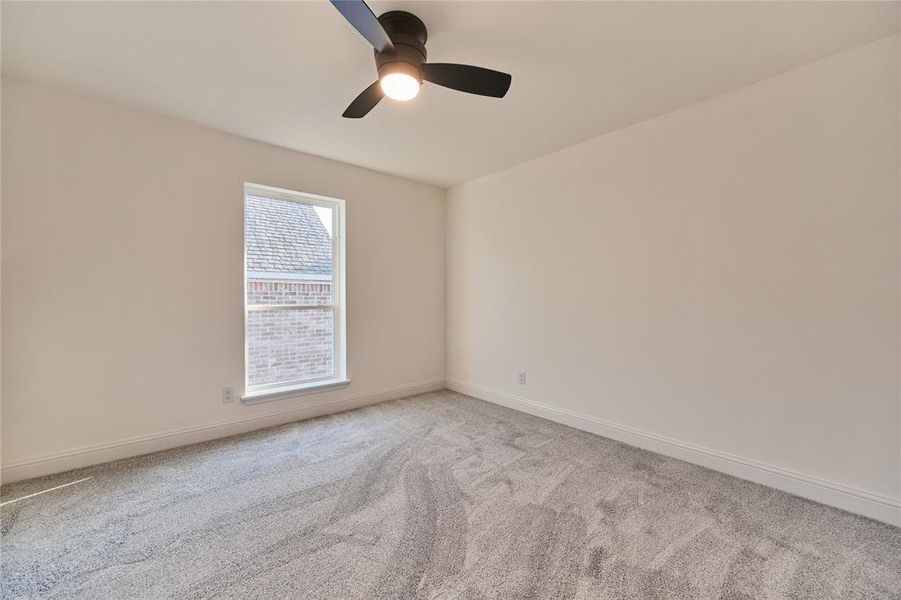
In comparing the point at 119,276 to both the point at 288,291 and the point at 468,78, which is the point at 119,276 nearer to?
the point at 288,291

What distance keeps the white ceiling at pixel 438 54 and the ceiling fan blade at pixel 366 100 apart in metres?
0.24

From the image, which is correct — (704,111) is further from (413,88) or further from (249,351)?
(249,351)

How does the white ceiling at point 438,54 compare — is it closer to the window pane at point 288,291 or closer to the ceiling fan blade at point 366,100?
the ceiling fan blade at point 366,100

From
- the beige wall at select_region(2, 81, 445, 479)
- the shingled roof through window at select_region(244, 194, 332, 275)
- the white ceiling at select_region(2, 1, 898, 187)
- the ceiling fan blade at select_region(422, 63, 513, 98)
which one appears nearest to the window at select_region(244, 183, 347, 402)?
the shingled roof through window at select_region(244, 194, 332, 275)

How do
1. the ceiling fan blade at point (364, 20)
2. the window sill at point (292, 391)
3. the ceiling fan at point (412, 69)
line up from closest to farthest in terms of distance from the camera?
the ceiling fan blade at point (364, 20) → the ceiling fan at point (412, 69) → the window sill at point (292, 391)

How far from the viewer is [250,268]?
3197mm

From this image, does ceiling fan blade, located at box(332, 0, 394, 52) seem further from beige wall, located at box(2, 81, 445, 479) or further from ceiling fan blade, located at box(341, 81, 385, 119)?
beige wall, located at box(2, 81, 445, 479)

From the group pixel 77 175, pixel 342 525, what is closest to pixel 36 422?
pixel 77 175

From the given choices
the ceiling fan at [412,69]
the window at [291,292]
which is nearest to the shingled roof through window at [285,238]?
the window at [291,292]

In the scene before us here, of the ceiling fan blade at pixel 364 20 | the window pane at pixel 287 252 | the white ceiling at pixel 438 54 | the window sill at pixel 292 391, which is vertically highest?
the white ceiling at pixel 438 54

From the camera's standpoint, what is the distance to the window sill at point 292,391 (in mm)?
3129

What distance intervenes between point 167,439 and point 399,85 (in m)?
2.97

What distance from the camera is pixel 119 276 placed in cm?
258

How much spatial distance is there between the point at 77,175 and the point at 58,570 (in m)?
2.32
